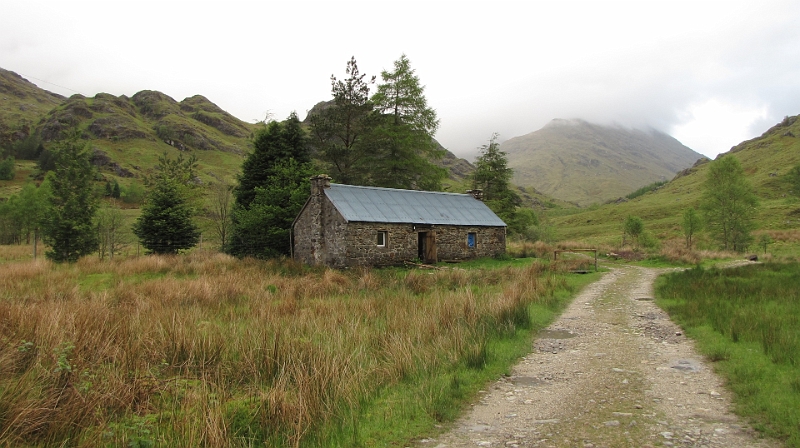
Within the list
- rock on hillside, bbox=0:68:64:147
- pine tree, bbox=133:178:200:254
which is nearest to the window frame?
pine tree, bbox=133:178:200:254

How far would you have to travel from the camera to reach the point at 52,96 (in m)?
173

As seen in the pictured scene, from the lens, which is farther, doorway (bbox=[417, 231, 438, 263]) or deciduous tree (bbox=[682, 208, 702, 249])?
deciduous tree (bbox=[682, 208, 702, 249])

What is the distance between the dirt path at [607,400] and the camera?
14.4 feet

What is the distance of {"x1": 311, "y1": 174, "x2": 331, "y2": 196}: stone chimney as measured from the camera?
84.9ft

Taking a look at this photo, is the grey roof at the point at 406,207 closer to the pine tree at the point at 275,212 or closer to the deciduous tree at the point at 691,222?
the pine tree at the point at 275,212

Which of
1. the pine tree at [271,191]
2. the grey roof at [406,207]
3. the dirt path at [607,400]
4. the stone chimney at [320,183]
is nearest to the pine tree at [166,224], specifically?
the pine tree at [271,191]

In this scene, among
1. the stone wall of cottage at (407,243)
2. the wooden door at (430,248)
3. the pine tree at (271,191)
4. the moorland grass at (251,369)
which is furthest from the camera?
the pine tree at (271,191)

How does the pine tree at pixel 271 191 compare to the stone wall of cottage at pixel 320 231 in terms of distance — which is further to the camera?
the pine tree at pixel 271 191

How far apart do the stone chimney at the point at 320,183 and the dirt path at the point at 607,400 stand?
18892 mm

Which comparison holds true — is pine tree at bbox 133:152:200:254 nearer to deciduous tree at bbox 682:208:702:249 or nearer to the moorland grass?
the moorland grass

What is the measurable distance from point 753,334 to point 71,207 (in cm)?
3280

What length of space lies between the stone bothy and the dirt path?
16.1 metres

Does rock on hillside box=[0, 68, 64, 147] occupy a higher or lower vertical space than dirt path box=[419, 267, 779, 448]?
higher

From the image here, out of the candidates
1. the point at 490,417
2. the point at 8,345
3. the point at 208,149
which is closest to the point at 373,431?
the point at 490,417
